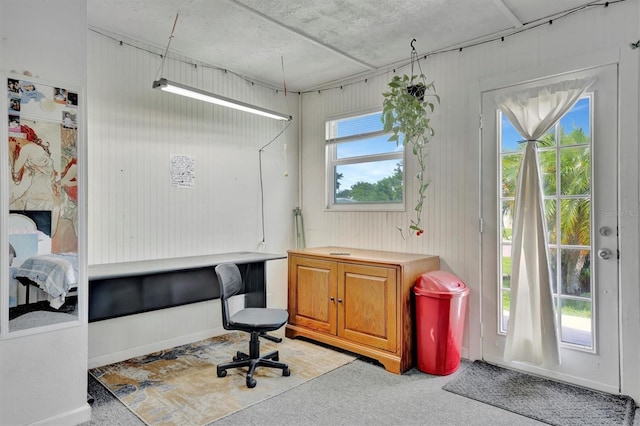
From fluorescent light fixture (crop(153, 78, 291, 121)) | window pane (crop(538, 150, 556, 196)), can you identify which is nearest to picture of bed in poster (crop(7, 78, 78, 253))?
fluorescent light fixture (crop(153, 78, 291, 121))

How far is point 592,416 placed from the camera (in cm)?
233

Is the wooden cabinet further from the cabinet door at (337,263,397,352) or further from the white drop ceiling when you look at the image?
the white drop ceiling

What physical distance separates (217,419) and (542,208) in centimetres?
267

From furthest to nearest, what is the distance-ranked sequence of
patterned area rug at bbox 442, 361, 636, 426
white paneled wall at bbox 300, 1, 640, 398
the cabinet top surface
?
the cabinet top surface → white paneled wall at bbox 300, 1, 640, 398 → patterned area rug at bbox 442, 361, 636, 426

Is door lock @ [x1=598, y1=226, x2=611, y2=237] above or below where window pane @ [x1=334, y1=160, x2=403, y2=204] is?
below

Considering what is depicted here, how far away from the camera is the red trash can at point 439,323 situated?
2926mm

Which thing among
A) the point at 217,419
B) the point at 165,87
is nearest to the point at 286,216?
the point at 165,87

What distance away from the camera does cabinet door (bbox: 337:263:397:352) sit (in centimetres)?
307

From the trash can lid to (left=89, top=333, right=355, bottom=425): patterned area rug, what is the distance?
92cm

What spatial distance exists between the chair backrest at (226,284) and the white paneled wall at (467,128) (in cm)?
149

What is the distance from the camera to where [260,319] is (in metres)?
2.87

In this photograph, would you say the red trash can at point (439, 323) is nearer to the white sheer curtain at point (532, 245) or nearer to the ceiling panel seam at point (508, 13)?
the white sheer curtain at point (532, 245)

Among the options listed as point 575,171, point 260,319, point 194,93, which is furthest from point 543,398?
point 194,93

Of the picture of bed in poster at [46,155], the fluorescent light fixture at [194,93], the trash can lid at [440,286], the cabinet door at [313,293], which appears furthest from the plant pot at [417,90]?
the picture of bed in poster at [46,155]
